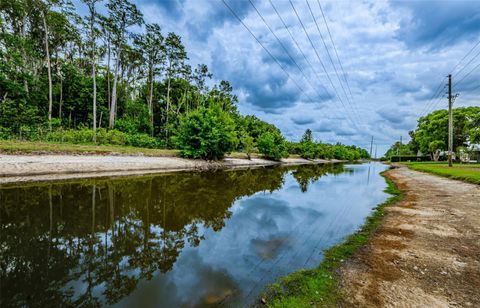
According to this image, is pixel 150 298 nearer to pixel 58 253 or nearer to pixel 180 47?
pixel 58 253

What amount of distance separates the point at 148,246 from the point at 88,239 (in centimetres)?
147

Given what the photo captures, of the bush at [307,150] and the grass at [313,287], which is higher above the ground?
the bush at [307,150]

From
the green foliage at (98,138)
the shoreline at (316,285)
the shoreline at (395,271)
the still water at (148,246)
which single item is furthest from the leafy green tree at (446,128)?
the green foliage at (98,138)

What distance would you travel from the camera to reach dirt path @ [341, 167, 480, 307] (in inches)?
121

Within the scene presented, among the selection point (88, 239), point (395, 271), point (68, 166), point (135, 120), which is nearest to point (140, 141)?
point (135, 120)

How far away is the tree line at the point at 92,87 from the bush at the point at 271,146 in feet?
0.75

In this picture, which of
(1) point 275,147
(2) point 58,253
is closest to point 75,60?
(1) point 275,147

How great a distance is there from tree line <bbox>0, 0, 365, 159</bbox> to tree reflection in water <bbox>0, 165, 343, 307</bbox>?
17.7m

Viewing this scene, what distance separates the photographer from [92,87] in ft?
124

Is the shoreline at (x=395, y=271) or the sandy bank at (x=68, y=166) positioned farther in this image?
the sandy bank at (x=68, y=166)

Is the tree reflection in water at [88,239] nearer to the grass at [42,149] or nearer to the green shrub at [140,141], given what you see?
the grass at [42,149]

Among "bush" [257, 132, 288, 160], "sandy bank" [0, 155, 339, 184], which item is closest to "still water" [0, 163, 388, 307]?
"sandy bank" [0, 155, 339, 184]

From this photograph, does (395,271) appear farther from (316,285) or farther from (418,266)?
(316,285)

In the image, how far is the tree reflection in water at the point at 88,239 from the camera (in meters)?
3.26
